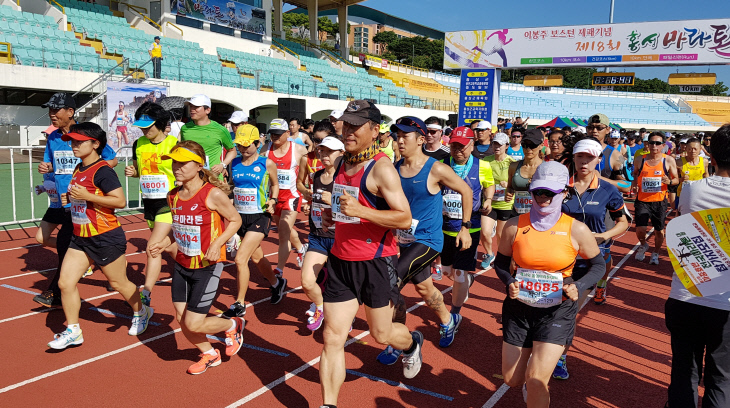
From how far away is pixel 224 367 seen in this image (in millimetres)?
4758

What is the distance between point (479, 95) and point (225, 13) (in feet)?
63.0

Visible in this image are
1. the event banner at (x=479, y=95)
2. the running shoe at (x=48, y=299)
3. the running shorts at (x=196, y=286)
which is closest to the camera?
the running shorts at (x=196, y=286)

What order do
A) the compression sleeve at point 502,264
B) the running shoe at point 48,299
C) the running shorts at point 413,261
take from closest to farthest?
the compression sleeve at point 502,264
the running shorts at point 413,261
the running shoe at point 48,299

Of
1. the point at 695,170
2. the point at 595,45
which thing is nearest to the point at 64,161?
the point at 695,170

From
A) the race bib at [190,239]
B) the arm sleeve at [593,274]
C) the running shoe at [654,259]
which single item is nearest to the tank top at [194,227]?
the race bib at [190,239]

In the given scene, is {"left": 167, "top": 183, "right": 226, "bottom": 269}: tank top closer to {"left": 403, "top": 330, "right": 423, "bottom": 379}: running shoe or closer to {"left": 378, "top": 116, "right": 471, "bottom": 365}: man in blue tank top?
{"left": 378, "top": 116, "right": 471, "bottom": 365}: man in blue tank top

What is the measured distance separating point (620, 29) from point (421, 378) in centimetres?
2390

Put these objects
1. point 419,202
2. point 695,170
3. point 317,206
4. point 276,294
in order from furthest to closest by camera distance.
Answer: point 695,170
point 276,294
point 317,206
point 419,202

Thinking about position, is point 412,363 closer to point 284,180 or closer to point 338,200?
point 338,200

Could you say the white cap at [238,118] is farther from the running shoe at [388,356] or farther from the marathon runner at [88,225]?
the running shoe at [388,356]

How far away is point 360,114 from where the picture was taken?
11.6ft

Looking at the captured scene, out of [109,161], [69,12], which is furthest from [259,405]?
[69,12]

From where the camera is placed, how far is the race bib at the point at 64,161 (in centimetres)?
621

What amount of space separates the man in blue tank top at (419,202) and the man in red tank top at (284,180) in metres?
2.44
